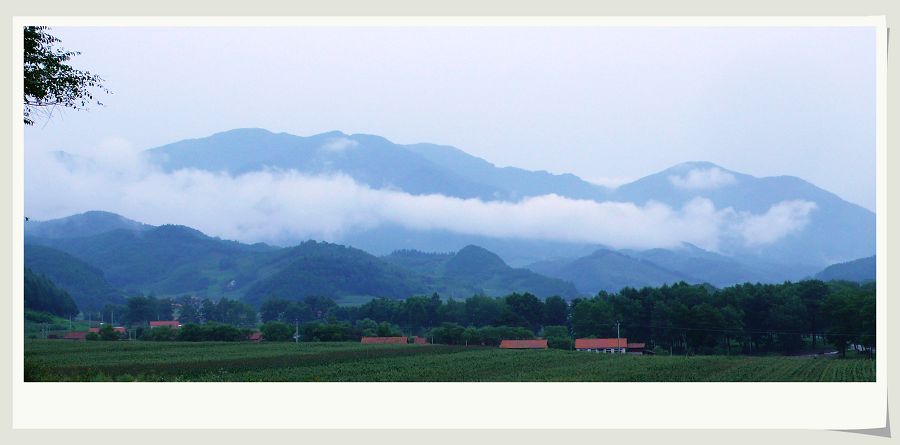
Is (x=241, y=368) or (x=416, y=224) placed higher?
(x=416, y=224)

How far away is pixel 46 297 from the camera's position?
67.1ft

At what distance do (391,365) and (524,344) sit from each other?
7.36 meters

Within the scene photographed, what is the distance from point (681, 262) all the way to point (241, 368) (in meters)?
22.6

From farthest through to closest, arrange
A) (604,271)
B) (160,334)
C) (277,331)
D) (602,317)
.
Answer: (604,271)
(602,317)
(277,331)
(160,334)

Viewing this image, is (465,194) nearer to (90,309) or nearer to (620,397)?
(90,309)

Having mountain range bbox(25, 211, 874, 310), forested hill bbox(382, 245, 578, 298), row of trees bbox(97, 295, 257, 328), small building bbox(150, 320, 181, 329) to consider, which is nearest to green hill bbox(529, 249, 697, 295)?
mountain range bbox(25, 211, 874, 310)

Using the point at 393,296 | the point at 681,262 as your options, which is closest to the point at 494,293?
the point at 393,296

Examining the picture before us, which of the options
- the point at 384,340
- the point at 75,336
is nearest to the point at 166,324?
the point at 384,340

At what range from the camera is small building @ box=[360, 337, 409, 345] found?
83.4ft

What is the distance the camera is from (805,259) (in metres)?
27.0

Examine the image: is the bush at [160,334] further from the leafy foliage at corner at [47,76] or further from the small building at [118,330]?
the leafy foliage at corner at [47,76]

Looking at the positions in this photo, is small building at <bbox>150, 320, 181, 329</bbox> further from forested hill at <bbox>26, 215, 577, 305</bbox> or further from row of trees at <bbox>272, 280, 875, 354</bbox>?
row of trees at <bbox>272, 280, 875, 354</bbox>

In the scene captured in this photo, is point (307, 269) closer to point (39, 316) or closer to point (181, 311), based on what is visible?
point (181, 311)

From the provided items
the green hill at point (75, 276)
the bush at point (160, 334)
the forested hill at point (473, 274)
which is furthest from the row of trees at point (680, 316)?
the forested hill at point (473, 274)
